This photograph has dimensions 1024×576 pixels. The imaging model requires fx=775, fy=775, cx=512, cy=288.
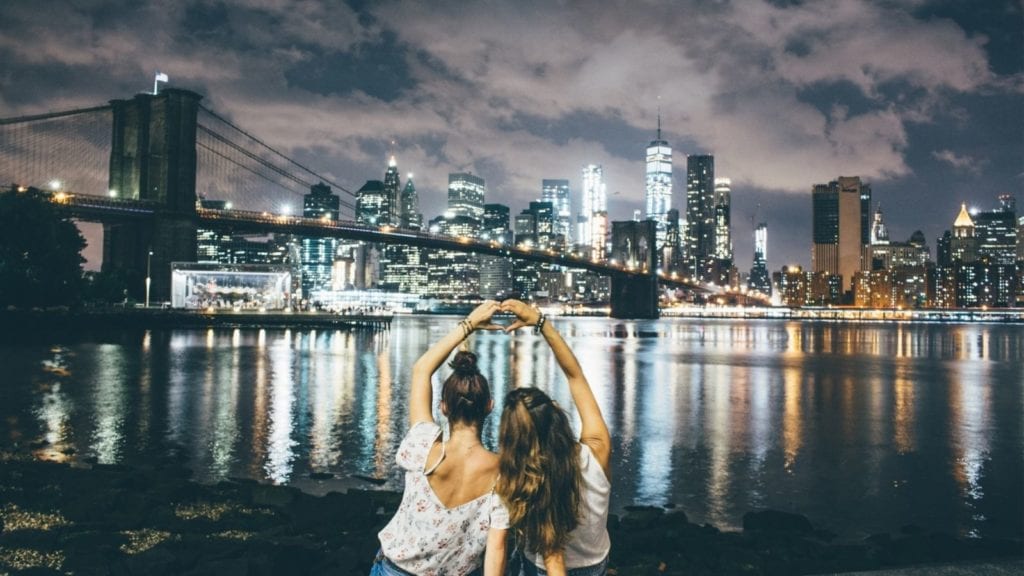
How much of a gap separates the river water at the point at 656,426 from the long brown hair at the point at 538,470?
665 cm

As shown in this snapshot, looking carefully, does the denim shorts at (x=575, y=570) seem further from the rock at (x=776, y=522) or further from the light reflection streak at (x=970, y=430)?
the light reflection streak at (x=970, y=430)

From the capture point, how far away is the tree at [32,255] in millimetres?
44656

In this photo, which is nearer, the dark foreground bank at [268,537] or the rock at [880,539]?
the dark foreground bank at [268,537]

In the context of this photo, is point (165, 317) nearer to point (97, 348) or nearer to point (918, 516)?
point (97, 348)

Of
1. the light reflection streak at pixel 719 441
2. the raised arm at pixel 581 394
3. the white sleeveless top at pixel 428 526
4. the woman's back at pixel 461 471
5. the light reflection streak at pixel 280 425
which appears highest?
the raised arm at pixel 581 394

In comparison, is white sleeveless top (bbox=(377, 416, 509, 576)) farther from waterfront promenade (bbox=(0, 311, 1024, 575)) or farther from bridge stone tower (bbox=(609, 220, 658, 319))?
bridge stone tower (bbox=(609, 220, 658, 319))

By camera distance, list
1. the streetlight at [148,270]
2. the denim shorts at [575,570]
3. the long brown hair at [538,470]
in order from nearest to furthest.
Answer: the long brown hair at [538,470] → the denim shorts at [575,570] → the streetlight at [148,270]

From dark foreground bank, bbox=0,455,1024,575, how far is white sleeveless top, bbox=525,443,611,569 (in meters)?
3.30

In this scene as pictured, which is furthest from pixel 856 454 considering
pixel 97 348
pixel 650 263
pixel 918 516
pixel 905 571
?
pixel 650 263

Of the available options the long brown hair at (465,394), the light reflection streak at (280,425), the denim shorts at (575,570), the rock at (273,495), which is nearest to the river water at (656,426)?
the light reflection streak at (280,425)

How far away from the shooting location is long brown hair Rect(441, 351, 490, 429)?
3283 mm

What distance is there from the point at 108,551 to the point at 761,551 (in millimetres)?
5935

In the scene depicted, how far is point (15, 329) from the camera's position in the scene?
44.5 metres

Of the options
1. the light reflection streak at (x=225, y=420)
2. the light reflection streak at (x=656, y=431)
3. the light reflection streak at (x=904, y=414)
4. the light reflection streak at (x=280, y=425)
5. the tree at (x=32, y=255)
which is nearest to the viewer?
the light reflection streak at (x=656, y=431)
